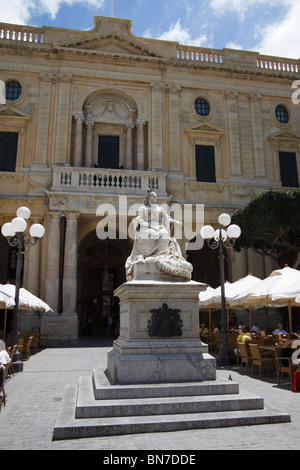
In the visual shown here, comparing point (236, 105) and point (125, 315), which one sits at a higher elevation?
point (236, 105)

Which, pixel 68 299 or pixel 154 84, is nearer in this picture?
pixel 68 299

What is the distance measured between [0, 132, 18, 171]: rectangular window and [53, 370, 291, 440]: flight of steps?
1655 centimetres

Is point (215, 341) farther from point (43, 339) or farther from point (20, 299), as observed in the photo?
point (20, 299)

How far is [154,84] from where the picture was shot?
22531 millimetres

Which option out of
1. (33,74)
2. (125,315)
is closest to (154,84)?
(33,74)

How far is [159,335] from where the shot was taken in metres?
6.82

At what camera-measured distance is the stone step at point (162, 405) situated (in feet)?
18.4

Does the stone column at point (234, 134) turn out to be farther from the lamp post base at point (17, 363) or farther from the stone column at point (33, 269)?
the lamp post base at point (17, 363)

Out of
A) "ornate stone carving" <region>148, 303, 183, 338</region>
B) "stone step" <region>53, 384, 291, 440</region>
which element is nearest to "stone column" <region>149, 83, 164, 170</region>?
"ornate stone carving" <region>148, 303, 183, 338</region>

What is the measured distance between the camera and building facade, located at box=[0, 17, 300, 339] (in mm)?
19578

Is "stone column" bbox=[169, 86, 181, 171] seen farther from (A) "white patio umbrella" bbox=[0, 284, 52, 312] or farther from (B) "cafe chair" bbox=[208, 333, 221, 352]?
(A) "white patio umbrella" bbox=[0, 284, 52, 312]

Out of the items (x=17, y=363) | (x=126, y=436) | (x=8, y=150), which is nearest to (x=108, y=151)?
(x=8, y=150)

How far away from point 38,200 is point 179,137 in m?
8.50
